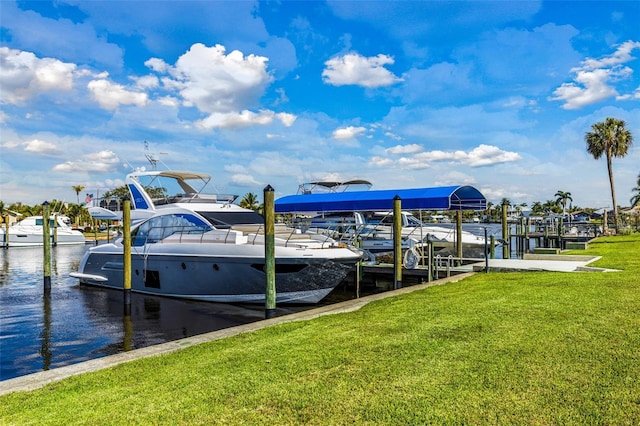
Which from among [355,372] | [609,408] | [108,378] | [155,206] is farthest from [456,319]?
[155,206]

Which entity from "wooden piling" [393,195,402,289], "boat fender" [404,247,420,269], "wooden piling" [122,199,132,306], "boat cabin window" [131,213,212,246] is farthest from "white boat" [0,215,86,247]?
"wooden piling" [393,195,402,289]

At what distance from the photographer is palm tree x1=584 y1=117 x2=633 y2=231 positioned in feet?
133

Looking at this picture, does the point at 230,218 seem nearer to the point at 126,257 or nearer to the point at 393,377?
the point at 126,257

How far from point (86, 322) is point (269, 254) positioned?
6.30 meters

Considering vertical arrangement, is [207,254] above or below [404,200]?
below

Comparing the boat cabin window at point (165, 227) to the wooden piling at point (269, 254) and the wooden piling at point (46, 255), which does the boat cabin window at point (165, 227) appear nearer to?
the wooden piling at point (46, 255)

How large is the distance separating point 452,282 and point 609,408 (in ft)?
28.4

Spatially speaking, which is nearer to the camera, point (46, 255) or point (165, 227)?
point (165, 227)

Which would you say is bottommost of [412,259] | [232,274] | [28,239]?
[232,274]

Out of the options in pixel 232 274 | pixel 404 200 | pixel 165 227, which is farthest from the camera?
pixel 404 200

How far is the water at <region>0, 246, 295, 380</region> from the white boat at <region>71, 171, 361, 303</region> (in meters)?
0.53

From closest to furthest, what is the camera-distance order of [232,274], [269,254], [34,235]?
[269,254]
[232,274]
[34,235]

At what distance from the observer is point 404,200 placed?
19.8 meters

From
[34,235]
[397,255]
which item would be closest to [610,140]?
[397,255]
